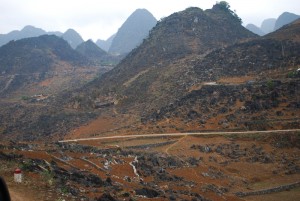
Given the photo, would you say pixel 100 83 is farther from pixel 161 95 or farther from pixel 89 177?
pixel 89 177

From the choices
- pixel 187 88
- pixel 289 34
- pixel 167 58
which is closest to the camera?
pixel 187 88

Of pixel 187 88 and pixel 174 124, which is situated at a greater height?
pixel 187 88

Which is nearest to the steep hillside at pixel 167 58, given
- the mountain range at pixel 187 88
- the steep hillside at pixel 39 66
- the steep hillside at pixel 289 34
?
the mountain range at pixel 187 88

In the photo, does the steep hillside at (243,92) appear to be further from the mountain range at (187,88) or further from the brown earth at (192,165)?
the brown earth at (192,165)

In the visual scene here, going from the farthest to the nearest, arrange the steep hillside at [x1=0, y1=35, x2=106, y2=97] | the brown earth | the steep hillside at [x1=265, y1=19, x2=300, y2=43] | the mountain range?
the steep hillside at [x1=0, y1=35, x2=106, y2=97], the steep hillside at [x1=265, y1=19, x2=300, y2=43], the mountain range, the brown earth

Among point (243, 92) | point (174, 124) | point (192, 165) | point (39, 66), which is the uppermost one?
point (39, 66)

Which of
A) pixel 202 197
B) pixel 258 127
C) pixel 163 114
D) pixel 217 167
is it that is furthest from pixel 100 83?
pixel 202 197

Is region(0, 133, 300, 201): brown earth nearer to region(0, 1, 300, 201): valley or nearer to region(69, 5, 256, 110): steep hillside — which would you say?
region(0, 1, 300, 201): valley

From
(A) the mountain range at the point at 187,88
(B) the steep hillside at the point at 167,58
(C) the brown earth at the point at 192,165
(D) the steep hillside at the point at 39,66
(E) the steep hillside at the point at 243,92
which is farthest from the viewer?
(D) the steep hillside at the point at 39,66

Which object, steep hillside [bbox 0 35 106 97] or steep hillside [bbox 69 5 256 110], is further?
steep hillside [bbox 0 35 106 97]

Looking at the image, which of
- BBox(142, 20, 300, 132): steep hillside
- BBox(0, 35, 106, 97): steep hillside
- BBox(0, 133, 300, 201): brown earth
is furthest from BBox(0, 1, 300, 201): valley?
BBox(0, 35, 106, 97): steep hillside

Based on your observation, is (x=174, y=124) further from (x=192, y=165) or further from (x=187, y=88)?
(x=192, y=165)

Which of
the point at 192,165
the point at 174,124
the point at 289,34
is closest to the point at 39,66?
the point at 289,34

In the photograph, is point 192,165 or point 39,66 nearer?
point 192,165
